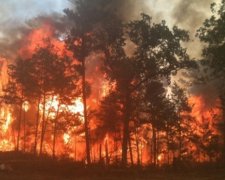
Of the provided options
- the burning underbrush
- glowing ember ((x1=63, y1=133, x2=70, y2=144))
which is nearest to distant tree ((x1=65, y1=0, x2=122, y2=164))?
the burning underbrush

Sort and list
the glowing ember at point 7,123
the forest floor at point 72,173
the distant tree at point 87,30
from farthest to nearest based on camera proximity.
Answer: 1. the glowing ember at point 7,123
2. the distant tree at point 87,30
3. the forest floor at point 72,173

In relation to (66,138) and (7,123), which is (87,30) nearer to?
(66,138)

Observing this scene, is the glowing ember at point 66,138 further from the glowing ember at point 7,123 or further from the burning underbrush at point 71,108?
the glowing ember at point 7,123

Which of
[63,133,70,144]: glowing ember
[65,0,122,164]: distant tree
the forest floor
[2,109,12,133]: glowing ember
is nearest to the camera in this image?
the forest floor

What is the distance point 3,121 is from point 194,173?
49224 millimetres

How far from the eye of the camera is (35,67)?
53.5m

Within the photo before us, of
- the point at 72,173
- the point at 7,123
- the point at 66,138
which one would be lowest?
the point at 72,173

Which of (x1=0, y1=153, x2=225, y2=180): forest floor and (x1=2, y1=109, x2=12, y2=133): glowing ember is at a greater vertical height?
(x1=2, y1=109, x2=12, y2=133): glowing ember

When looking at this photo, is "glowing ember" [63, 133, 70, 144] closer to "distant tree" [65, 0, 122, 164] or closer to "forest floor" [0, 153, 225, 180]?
"distant tree" [65, 0, 122, 164]

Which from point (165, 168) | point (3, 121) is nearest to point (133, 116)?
point (165, 168)

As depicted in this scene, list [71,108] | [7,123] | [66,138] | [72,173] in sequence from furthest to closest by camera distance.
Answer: [7,123] → [66,138] → [71,108] → [72,173]

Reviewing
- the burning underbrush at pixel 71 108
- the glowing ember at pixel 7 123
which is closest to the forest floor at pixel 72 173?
the burning underbrush at pixel 71 108

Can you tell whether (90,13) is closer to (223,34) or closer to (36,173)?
(223,34)

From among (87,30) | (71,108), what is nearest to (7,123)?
(71,108)
